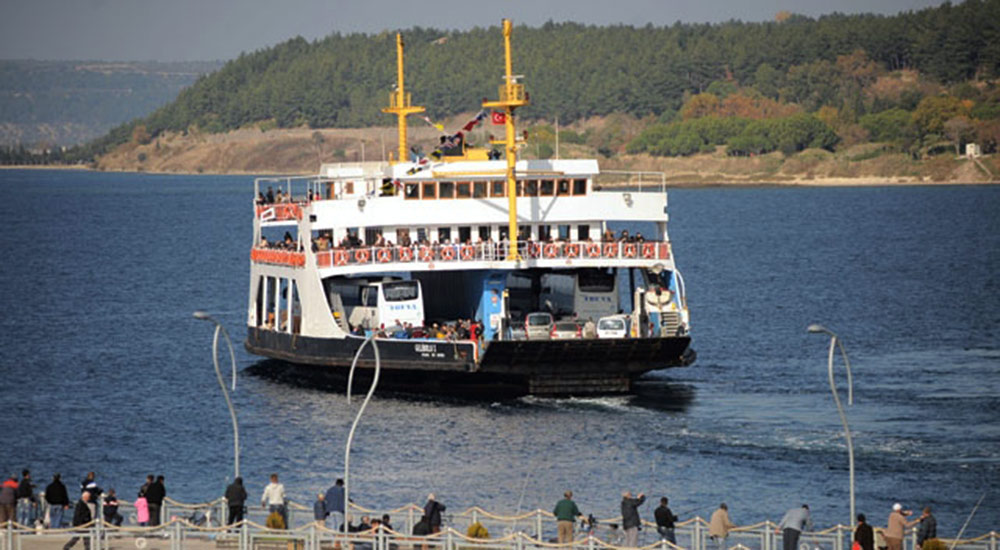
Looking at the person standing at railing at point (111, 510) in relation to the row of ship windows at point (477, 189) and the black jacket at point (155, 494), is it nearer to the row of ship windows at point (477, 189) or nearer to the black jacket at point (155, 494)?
the black jacket at point (155, 494)

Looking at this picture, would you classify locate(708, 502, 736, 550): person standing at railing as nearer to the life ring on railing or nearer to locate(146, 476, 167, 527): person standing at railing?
locate(146, 476, 167, 527): person standing at railing

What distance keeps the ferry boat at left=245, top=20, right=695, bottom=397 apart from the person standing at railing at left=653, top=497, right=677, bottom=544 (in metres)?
20.1

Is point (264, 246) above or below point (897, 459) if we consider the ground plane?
above

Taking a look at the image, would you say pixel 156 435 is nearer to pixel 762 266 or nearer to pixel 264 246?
pixel 264 246

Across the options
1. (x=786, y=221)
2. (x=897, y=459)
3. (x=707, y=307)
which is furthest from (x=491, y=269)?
(x=786, y=221)

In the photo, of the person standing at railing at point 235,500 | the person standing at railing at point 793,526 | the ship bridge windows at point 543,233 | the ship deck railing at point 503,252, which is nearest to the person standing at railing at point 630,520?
the person standing at railing at point 793,526

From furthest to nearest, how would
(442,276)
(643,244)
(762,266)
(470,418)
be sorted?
1. (762,266)
2. (442,276)
3. (643,244)
4. (470,418)

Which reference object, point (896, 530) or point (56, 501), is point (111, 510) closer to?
point (56, 501)

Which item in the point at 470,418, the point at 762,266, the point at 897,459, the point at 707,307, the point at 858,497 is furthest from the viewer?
the point at 762,266

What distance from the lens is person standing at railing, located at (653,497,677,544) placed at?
4059 cm

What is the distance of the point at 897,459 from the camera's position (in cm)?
5509

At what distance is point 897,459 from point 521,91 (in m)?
19.2

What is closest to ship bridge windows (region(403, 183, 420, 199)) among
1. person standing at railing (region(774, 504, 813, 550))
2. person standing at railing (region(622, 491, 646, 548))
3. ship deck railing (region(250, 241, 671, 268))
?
ship deck railing (region(250, 241, 671, 268))

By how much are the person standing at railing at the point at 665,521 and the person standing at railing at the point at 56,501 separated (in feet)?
43.7
